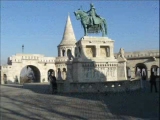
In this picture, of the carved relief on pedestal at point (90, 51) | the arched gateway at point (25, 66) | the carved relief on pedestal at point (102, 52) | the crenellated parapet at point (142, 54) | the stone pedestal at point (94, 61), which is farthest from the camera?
the arched gateway at point (25, 66)

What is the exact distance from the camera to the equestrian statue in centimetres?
2031

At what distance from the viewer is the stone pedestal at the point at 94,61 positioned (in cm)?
1873

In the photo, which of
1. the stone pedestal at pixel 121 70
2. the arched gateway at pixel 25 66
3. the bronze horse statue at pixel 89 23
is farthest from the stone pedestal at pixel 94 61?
the arched gateway at pixel 25 66

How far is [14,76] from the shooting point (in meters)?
47.5

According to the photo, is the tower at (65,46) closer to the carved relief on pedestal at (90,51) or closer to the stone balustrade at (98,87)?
the carved relief on pedestal at (90,51)

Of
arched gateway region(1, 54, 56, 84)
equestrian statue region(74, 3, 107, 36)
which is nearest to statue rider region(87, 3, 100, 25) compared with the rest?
equestrian statue region(74, 3, 107, 36)

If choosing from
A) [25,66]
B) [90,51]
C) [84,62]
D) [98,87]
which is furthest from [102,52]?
[25,66]

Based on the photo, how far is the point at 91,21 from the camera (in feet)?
66.6

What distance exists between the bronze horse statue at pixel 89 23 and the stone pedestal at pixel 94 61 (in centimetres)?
82

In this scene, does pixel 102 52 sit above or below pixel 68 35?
below

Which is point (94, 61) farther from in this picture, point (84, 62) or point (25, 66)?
point (25, 66)

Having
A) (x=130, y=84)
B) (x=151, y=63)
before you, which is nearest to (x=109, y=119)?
(x=130, y=84)

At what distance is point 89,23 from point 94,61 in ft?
9.88

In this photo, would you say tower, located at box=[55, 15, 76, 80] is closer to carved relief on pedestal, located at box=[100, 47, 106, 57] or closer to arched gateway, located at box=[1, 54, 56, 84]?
arched gateway, located at box=[1, 54, 56, 84]
